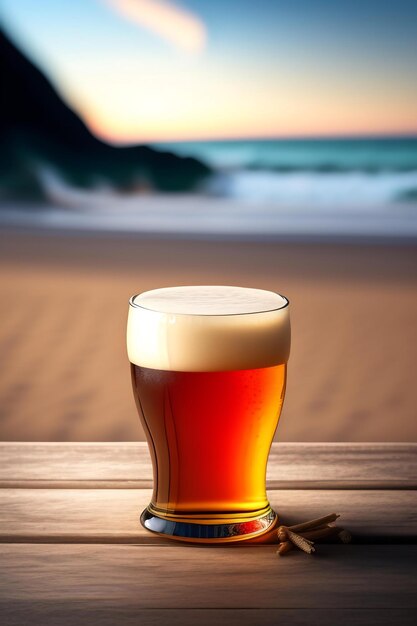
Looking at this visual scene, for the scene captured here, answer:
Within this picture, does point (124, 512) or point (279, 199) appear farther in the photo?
point (279, 199)

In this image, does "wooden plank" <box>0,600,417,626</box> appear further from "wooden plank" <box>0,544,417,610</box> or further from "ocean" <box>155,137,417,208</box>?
"ocean" <box>155,137,417,208</box>

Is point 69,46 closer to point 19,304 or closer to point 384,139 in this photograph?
point 19,304

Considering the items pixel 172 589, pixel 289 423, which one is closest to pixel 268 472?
pixel 172 589

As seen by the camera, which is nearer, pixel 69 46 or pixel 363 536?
pixel 363 536

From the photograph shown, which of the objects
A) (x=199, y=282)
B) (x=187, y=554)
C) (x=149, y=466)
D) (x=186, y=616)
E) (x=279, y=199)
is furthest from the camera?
(x=279, y=199)

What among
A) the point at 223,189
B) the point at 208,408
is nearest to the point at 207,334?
the point at 208,408

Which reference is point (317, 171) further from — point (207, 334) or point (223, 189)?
point (207, 334)
